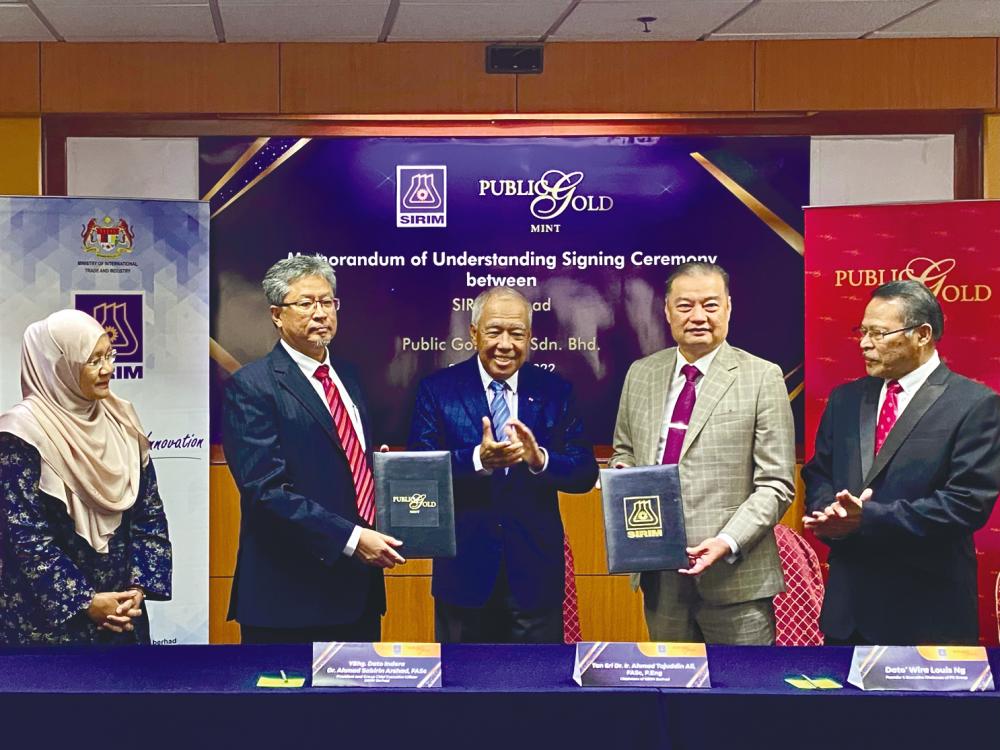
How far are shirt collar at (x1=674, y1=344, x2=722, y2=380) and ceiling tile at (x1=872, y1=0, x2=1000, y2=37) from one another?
1.78 m

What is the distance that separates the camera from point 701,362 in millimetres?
4133

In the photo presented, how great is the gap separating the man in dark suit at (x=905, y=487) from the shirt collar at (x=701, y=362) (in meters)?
0.48

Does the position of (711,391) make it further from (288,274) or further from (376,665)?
(376,665)

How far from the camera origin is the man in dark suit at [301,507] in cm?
394

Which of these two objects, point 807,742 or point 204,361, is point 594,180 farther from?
point 807,742

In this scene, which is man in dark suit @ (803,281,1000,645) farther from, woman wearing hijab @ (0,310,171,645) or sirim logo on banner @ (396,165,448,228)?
woman wearing hijab @ (0,310,171,645)

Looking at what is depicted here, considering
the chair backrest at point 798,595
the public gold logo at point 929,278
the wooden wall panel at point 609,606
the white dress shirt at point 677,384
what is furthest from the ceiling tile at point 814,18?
the wooden wall panel at point 609,606

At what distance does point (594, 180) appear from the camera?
16.3 ft

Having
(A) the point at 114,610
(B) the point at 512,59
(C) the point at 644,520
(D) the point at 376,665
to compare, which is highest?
(B) the point at 512,59

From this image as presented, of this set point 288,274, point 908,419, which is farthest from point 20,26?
point 908,419

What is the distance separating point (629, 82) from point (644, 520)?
222cm

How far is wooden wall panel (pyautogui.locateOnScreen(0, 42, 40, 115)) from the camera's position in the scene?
495cm

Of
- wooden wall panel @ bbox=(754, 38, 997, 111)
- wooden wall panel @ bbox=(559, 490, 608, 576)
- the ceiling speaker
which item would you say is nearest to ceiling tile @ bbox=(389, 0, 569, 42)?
the ceiling speaker

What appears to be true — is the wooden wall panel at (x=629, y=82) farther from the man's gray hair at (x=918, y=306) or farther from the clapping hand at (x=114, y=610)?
the clapping hand at (x=114, y=610)
